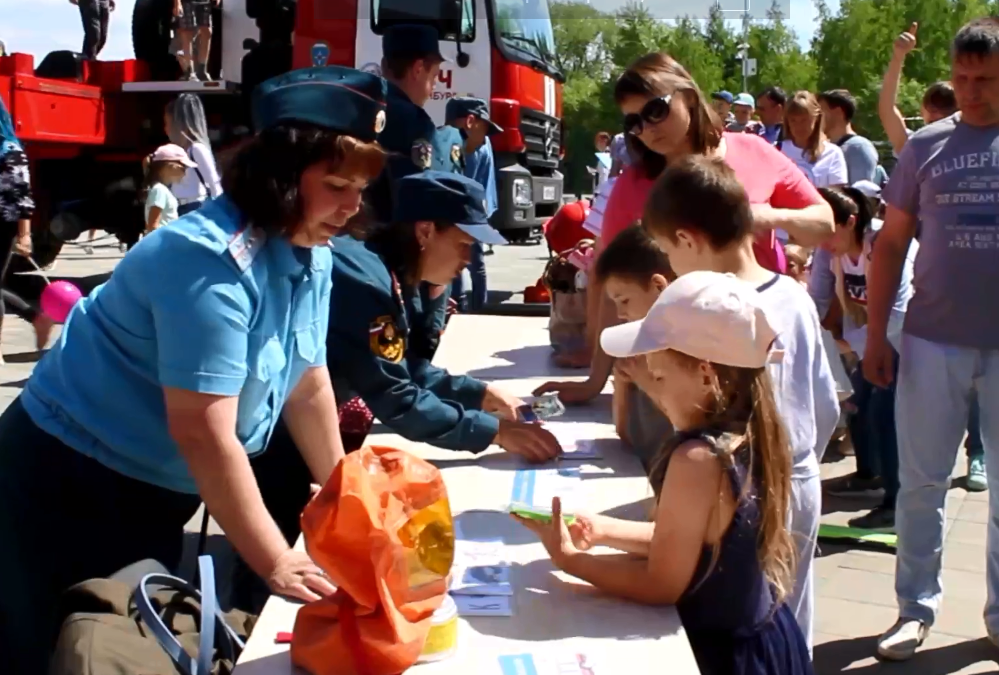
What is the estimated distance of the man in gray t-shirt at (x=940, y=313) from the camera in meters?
2.87

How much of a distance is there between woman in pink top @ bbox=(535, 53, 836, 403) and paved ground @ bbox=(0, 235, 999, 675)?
115 cm

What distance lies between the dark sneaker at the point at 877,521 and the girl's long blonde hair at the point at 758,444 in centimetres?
267

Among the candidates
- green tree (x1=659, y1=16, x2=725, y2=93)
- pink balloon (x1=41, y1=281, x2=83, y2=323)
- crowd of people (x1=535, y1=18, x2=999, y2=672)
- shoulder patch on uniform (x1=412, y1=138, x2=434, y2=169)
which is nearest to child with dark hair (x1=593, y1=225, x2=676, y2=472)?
crowd of people (x1=535, y1=18, x2=999, y2=672)

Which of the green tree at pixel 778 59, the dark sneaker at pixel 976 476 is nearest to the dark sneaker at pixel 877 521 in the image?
the dark sneaker at pixel 976 476

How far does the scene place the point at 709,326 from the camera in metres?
1.64

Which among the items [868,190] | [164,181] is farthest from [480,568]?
[164,181]

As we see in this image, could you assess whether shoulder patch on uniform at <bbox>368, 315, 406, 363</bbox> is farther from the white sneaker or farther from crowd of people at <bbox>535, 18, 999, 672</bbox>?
the white sneaker

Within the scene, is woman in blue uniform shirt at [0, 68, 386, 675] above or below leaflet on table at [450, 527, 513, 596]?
above

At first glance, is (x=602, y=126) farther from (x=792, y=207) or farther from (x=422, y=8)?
(x=792, y=207)

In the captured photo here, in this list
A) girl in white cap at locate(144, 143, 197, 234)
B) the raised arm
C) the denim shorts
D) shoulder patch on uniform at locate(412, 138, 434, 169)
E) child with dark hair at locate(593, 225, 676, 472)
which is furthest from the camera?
the denim shorts

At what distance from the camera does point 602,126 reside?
44406 mm

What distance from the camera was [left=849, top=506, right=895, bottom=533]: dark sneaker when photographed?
165 inches

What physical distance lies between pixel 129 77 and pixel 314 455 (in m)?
7.79

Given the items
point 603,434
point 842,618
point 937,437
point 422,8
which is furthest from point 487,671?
point 422,8
